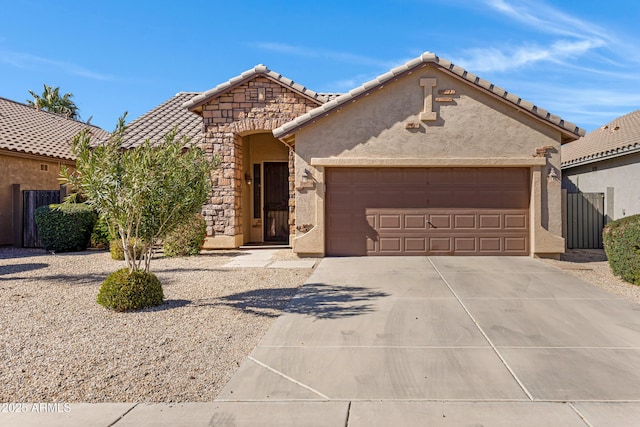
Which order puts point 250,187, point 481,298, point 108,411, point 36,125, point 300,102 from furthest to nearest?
point 36,125
point 250,187
point 300,102
point 481,298
point 108,411

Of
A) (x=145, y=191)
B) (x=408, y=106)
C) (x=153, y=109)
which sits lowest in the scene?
(x=145, y=191)

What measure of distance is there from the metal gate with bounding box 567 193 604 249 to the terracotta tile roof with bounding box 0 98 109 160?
54.0ft

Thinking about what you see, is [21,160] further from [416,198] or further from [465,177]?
[465,177]

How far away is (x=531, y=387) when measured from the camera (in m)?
4.21

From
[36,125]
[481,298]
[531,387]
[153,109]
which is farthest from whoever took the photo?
[36,125]

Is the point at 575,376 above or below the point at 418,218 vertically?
below

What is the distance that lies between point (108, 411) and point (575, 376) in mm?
4343

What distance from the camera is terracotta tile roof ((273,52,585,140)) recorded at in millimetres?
11836

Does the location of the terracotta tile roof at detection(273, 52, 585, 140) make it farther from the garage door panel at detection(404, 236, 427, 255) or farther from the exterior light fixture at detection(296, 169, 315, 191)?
the garage door panel at detection(404, 236, 427, 255)

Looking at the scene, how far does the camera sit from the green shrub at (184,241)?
1323 cm

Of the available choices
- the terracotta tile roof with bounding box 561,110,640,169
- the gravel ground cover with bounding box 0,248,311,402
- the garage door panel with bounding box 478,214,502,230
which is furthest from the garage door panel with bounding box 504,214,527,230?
the gravel ground cover with bounding box 0,248,311,402

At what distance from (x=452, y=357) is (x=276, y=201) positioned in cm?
1238

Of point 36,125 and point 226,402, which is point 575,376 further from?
point 36,125

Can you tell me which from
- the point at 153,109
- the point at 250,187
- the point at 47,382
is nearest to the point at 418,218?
the point at 250,187
